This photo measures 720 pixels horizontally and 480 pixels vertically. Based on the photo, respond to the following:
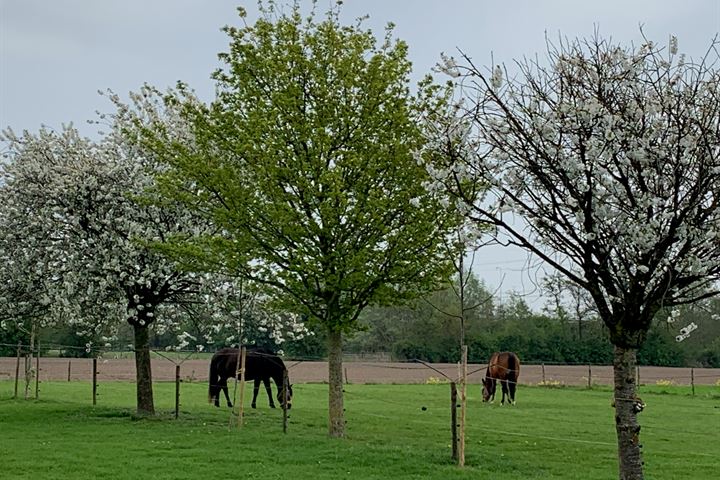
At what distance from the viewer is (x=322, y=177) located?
1339 cm

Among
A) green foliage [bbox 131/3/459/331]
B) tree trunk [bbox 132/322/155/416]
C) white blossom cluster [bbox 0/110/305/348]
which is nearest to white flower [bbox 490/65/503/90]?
green foliage [bbox 131/3/459/331]

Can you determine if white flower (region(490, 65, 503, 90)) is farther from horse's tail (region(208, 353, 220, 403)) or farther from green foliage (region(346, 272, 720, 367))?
green foliage (region(346, 272, 720, 367))

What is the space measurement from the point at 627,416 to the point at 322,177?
696cm

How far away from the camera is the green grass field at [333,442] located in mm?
11133

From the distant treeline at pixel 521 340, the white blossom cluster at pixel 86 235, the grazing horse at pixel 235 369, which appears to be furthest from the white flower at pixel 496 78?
the distant treeline at pixel 521 340

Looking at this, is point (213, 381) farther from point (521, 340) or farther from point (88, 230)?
point (521, 340)

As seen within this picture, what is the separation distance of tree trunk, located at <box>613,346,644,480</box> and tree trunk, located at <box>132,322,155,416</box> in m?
12.2

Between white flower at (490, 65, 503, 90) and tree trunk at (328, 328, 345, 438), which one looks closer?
white flower at (490, 65, 503, 90)

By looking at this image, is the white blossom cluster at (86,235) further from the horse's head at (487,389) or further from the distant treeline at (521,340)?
the distant treeline at (521,340)

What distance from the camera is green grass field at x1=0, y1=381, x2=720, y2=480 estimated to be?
438 inches

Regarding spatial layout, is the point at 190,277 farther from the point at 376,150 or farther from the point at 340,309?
the point at 376,150

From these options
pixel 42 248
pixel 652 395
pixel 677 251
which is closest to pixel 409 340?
pixel 652 395

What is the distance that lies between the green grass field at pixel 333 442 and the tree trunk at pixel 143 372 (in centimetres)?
43

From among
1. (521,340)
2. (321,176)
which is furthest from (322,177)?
(521,340)
